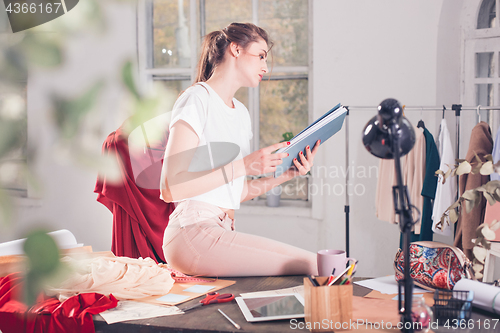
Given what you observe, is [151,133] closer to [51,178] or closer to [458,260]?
[51,178]

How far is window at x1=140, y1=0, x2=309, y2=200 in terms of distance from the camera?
11.1 ft

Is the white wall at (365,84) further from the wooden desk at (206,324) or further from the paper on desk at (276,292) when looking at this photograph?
the wooden desk at (206,324)

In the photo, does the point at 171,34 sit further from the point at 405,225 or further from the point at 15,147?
the point at 15,147

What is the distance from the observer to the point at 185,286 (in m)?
1.22

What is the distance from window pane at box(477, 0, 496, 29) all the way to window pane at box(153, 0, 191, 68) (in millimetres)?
2230

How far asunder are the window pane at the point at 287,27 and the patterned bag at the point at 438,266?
2.47m

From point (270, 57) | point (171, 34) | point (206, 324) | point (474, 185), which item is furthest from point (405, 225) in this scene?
point (171, 34)

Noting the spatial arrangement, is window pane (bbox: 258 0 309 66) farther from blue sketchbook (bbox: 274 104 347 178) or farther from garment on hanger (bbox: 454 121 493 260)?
blue sketchbook (bbox: 274 104 347 178)

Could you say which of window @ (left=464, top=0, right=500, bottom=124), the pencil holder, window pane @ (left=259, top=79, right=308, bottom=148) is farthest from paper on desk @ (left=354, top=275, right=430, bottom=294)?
window pane @ (left=259, top=79, right=308, bottom=148)

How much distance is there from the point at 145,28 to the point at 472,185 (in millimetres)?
2769

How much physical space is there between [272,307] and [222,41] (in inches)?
39.9

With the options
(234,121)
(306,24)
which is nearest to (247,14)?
(306,24)

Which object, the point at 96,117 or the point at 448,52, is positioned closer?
the point at 96,117

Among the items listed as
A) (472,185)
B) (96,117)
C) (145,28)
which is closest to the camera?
(96,117)
